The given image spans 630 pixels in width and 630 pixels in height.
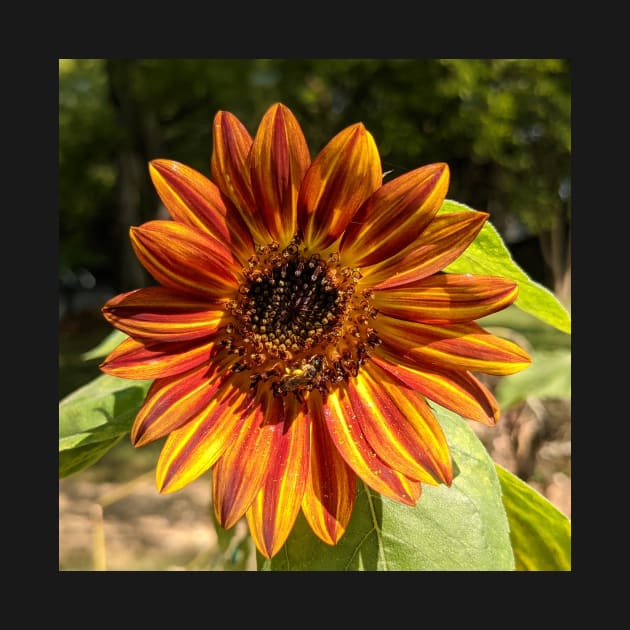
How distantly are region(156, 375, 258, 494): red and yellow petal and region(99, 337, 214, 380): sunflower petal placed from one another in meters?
0.05

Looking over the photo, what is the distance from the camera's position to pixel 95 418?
3.30 ft

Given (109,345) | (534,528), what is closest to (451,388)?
(534,528)

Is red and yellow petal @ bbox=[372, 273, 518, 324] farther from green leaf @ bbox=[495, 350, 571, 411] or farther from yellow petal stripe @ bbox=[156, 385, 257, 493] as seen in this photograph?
green leaf @ bbox=[495, 350, 571, 411]

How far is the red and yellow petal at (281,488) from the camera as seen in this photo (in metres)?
0.75

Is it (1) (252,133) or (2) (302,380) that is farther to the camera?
(1) (252,133)

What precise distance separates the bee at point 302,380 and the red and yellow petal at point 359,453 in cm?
3

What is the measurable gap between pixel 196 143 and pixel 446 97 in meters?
1.12

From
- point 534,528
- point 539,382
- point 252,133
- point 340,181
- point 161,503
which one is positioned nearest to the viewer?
point 340,181

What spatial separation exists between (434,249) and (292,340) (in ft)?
0.73

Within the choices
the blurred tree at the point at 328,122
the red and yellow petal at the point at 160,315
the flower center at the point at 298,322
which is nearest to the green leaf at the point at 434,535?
the flower center at the point at 298,322

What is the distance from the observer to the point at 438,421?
85 cm

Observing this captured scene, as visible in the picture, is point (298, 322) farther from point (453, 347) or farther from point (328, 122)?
point (328, 122)

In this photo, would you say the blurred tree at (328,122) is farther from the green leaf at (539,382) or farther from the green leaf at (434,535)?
the green leaf at (434,535)

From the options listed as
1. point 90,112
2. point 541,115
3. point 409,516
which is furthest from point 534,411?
point 90,112
